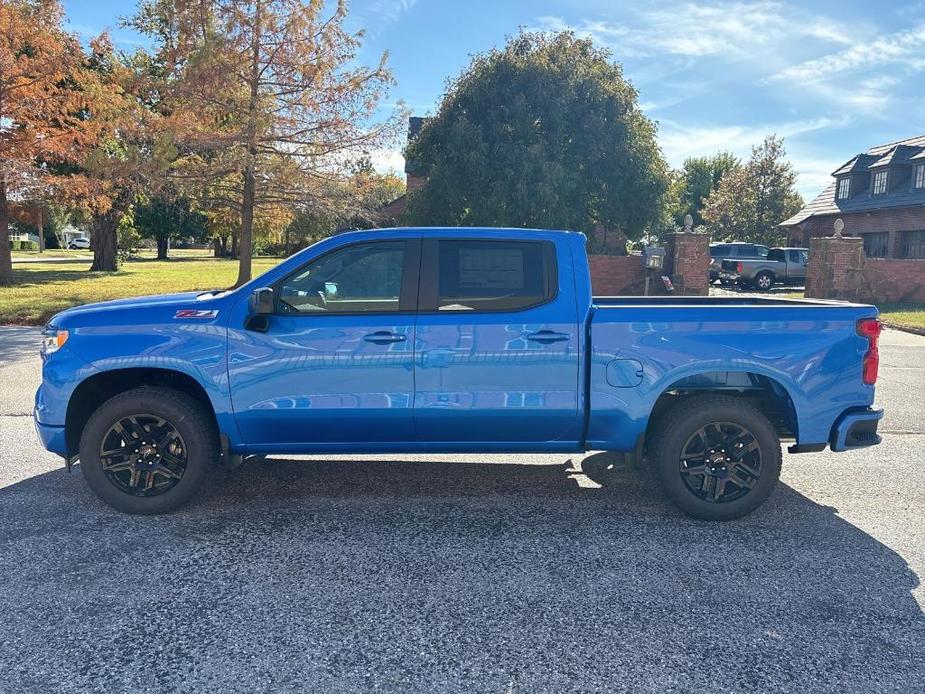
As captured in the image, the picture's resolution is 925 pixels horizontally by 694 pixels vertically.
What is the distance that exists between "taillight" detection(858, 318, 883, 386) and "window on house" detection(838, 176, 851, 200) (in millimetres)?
35960

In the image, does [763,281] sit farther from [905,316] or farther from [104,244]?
[104,244]

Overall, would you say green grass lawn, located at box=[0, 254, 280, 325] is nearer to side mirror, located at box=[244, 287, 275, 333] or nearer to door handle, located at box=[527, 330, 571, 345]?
side mirror, located at box=[244, 287, 275, 333]

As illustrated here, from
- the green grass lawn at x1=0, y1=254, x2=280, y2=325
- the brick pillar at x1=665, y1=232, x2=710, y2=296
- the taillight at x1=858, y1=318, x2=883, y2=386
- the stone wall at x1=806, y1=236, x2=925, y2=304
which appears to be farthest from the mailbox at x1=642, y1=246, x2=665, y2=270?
the taillight at x1=858, y1=318, x2=883, y2=386

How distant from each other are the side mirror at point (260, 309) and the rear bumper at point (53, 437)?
1412mm

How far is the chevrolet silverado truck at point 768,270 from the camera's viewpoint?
28156mm

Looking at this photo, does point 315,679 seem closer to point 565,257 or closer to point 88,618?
point 88,618

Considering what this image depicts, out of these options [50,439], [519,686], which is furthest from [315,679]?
[50,439]

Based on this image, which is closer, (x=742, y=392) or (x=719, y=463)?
(x=719, y=463)

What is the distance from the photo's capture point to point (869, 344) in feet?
14.4

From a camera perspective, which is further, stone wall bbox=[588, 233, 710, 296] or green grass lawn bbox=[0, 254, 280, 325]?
stone wall bbox=[588, 233, 710, 296]

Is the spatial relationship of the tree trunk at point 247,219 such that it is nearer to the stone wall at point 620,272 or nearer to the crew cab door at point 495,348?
the stone wall at point 620,272

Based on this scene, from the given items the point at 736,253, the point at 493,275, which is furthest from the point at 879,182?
the point at 493,275

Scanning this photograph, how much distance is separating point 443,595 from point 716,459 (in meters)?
Answer: 2.07

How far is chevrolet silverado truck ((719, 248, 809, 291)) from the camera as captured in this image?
28.2 metres
